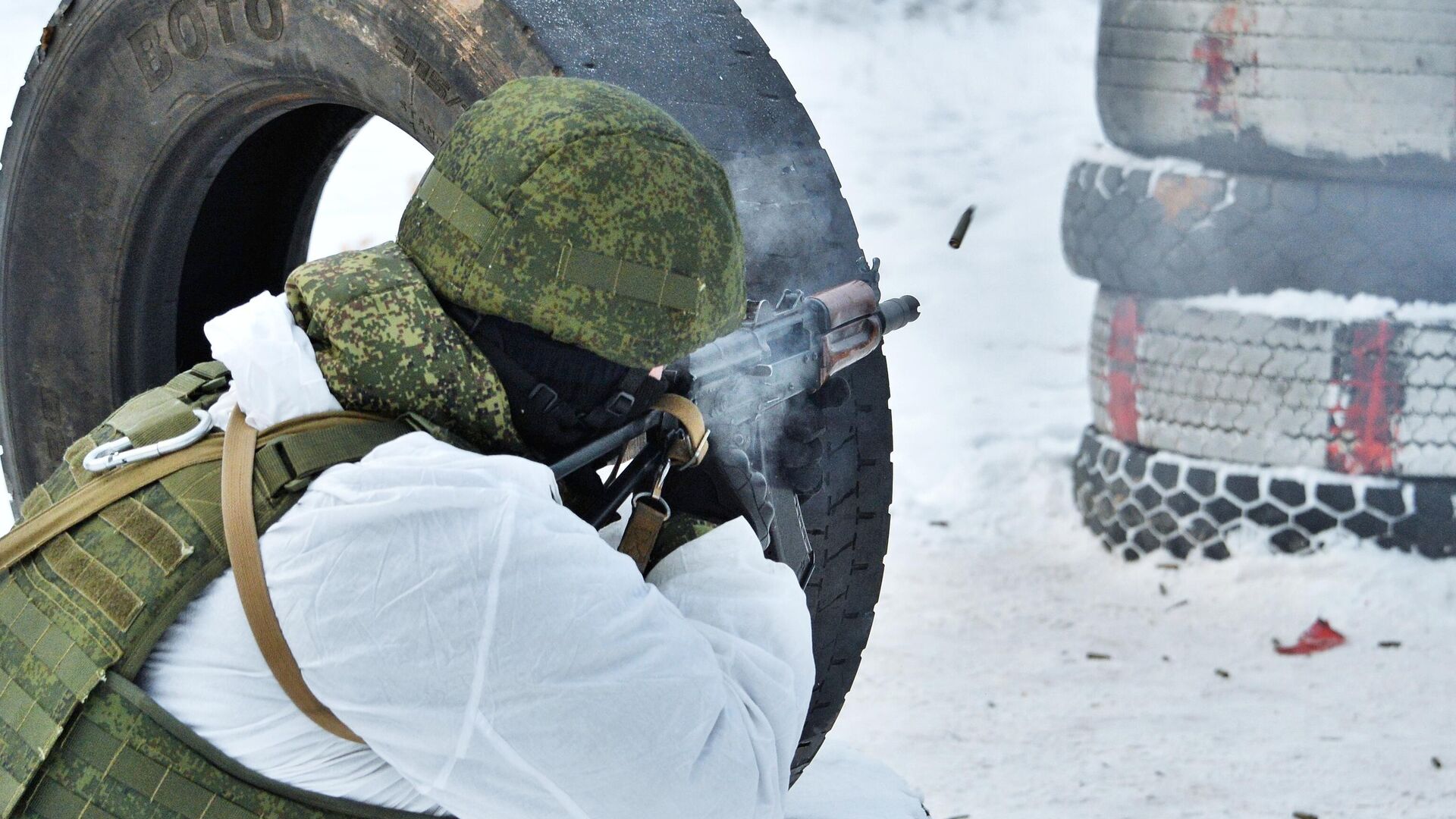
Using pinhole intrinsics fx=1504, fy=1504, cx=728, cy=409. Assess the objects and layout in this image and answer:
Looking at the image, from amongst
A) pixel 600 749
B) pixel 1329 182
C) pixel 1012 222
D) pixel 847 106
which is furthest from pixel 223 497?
pixel 847 106

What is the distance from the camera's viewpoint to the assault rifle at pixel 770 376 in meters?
1.65

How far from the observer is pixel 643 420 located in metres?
1.62

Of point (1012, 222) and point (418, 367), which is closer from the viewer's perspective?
point (418, 367)

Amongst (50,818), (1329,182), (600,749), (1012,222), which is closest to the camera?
(600,749)

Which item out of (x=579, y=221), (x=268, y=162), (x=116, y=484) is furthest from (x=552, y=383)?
(x=268, y=162)

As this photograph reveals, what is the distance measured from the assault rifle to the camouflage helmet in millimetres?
176

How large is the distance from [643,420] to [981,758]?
1.67 m

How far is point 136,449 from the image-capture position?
1.40 meters

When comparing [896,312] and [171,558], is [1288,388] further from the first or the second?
[171,558]

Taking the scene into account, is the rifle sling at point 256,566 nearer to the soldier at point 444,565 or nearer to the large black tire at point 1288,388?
the soldier at point 444,565

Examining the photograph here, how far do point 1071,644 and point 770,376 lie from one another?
1986 millimetres

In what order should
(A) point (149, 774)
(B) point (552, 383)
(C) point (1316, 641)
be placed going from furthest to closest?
(C) point (1316, 641) < (B) point (552, 383) < (A) point (149, 774)

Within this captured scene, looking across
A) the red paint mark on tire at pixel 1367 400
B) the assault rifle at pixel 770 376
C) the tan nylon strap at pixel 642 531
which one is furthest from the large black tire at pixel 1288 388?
the tan nylon strap at pixel 642 531

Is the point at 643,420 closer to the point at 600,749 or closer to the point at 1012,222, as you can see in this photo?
the point at 600,749
